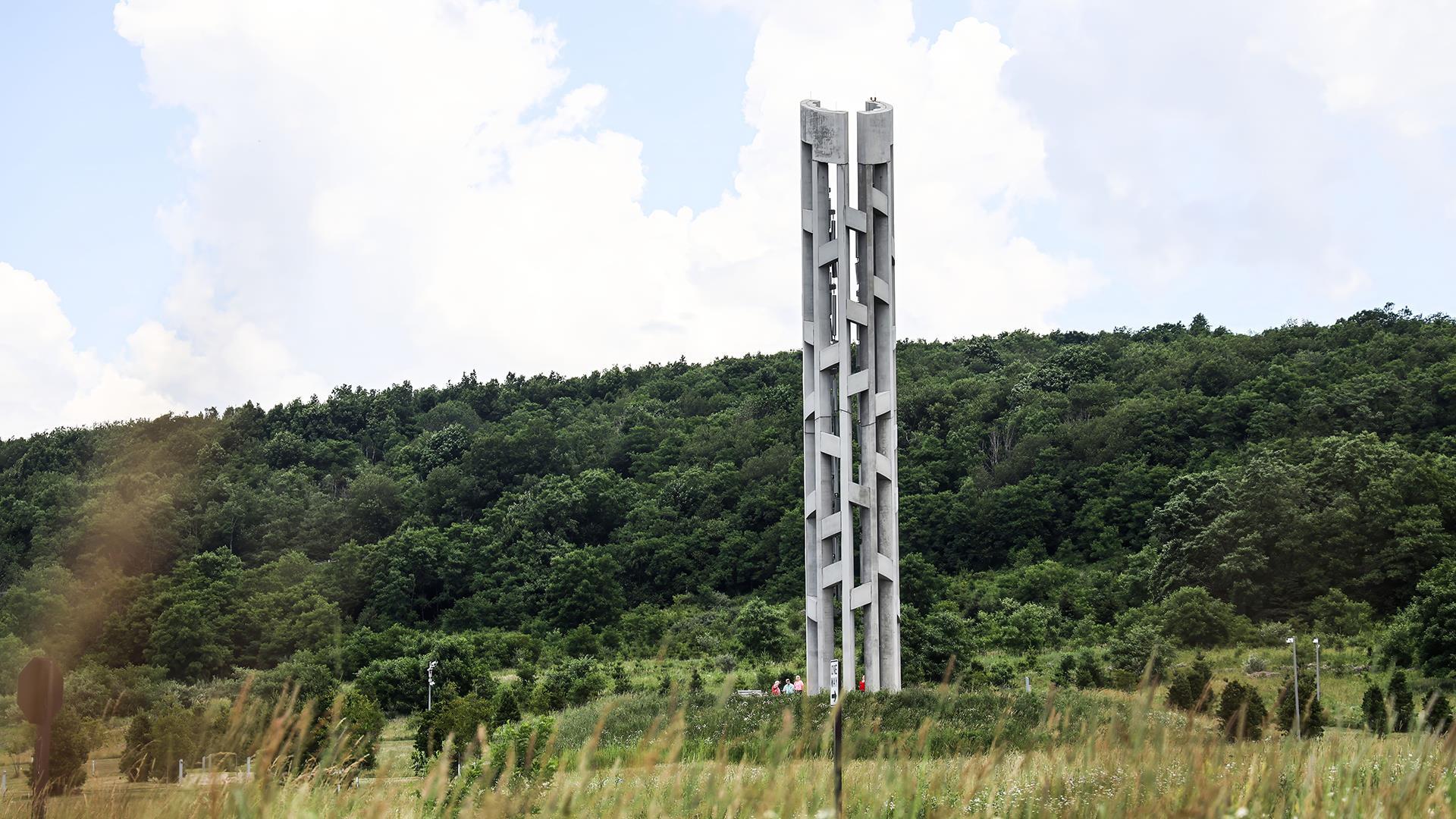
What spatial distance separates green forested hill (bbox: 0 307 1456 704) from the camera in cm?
3469

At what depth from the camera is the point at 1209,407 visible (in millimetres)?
45594

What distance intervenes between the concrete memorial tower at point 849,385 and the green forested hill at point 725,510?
8.68m

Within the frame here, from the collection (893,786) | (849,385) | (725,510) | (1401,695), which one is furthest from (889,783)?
(725,510)

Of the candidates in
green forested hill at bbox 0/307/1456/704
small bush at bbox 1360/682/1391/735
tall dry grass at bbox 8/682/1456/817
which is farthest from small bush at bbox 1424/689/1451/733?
green forested hill at bbox 0/307/1456/704

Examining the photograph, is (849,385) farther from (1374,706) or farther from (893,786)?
(893,786)

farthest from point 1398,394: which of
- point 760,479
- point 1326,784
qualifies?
point 1326,784

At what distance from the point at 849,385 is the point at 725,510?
30413 mm

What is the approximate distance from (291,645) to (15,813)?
35.7 metres

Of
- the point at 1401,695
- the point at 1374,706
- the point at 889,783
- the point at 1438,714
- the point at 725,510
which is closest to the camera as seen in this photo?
the point at 889,783

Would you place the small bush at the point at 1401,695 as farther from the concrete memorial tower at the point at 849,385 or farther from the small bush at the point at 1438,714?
the concrete memorial tower at the point at 849,385

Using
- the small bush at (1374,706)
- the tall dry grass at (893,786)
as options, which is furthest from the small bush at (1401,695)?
the tall dry grass at (893,786)

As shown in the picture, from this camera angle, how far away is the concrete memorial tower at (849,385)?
18.5m

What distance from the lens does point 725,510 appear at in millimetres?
48625

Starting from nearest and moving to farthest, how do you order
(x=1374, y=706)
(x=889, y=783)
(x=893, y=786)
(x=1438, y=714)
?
(x=889, y=783), (x=893, y=786), (x=1438, y=714), (x=1374, y=706)
